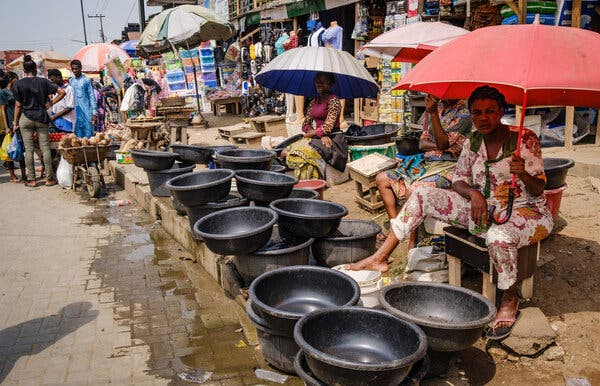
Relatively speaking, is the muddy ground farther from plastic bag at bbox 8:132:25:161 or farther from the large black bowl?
plastic bag at bbox 8:132:25:161

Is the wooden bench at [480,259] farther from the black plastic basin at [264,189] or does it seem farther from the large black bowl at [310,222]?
the black plastic basin at [264,189]

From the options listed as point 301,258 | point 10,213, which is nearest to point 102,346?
point 301,258

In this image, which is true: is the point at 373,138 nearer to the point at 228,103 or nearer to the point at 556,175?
the point at 556,175

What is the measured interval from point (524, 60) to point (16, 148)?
9.92 metres

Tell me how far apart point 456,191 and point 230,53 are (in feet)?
53.8

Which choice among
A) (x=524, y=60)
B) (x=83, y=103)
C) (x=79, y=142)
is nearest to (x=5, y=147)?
(x=83, y=103)

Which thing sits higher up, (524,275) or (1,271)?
(524,275)

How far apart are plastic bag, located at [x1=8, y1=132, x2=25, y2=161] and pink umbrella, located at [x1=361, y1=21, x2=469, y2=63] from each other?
767 cm

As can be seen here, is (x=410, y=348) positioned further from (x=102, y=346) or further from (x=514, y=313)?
(x=102, y=346)

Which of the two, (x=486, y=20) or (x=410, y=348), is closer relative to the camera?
(x=410, y=348)

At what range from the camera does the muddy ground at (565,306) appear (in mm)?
3068

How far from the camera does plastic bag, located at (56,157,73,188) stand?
9617 millimetres

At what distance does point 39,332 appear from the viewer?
419 centimetres

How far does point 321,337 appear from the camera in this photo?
2.92m
